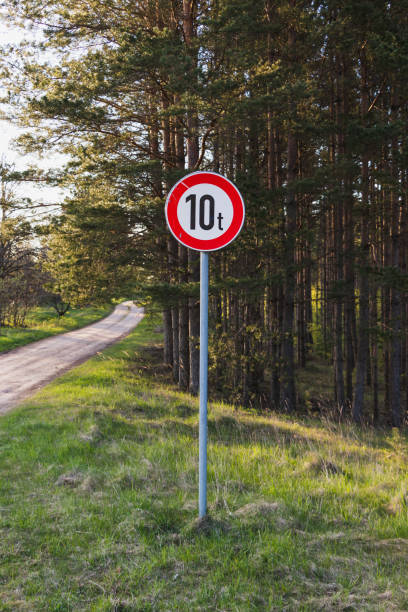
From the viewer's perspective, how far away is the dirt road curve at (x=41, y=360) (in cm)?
1212

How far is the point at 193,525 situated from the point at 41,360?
15.1 m

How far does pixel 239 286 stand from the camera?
1021 centimetres

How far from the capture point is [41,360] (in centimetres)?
1747

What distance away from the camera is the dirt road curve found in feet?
39.8

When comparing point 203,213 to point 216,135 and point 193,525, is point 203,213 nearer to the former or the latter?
point 193,525

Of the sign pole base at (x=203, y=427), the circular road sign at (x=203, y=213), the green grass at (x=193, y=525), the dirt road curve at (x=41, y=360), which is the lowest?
the dirt road curve at (x=41, y=360)

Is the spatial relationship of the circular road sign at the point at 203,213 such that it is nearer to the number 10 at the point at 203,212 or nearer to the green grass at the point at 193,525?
the number 10 at the point at 203,212

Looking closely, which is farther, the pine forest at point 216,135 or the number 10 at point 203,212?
the pine forest at point 216,135

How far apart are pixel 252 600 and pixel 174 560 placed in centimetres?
71

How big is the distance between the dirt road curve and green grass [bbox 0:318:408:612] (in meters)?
5.01

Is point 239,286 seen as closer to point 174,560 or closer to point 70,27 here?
point 174,560

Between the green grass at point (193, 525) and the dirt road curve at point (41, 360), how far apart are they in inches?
197

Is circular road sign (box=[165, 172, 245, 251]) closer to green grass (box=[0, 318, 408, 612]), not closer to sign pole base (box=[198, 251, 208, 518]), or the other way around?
sign pole base (box=[198, 251, 208, 518])

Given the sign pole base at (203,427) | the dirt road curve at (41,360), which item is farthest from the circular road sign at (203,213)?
the dirt road curve at (41,360)
